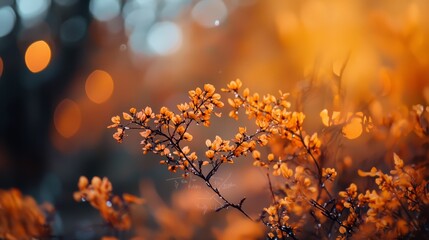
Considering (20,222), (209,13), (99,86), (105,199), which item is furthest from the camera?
(99,86)

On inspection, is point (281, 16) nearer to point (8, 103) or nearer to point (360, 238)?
point (360, 238)

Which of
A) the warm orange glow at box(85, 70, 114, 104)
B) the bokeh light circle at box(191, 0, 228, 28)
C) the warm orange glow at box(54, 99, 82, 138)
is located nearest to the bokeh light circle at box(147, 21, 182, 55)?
the bokeh light circle at box(191, 0, 228, 28)

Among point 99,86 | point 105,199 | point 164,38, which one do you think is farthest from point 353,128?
point 99,86

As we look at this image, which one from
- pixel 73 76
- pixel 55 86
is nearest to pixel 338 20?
pixel 73 76

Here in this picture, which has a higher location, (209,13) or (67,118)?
(209,13)

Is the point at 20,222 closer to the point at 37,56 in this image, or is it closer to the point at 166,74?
the point at 166,74
